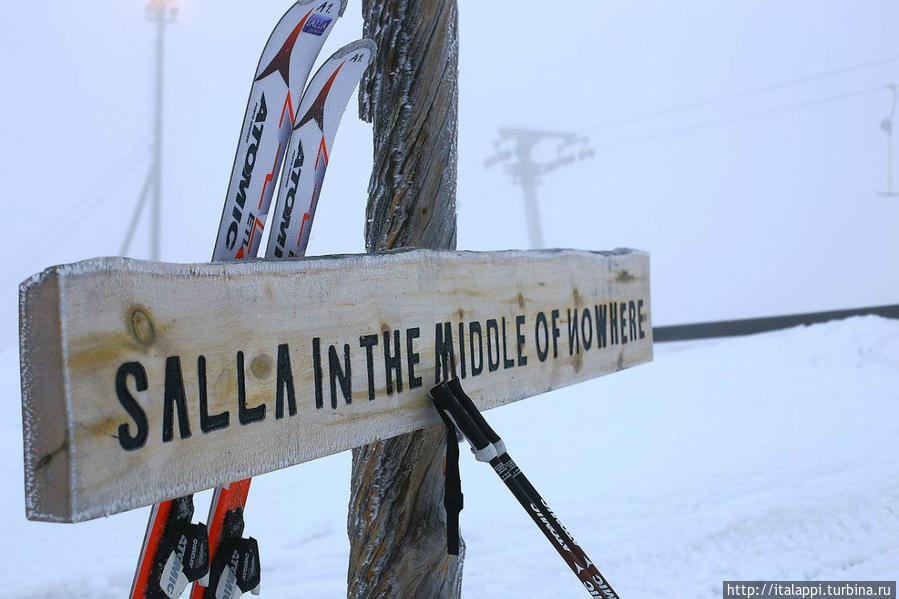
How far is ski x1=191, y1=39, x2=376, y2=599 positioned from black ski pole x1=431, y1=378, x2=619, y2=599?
31 cm

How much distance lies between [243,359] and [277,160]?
415 mm

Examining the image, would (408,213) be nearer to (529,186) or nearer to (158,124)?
(158,124)

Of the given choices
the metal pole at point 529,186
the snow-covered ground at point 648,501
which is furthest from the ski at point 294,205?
the metal pole at point 529,186

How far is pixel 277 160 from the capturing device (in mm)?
1051

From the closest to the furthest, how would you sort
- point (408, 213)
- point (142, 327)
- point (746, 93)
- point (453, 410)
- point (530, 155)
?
1. point (142, 327)
2. point (453, 410)
3. point (408, 213)
4. point (746, 93)
5. point (530, 155)

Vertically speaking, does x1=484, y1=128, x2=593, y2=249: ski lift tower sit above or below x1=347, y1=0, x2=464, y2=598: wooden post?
above

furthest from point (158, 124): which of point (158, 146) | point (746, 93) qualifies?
point (746, 93)

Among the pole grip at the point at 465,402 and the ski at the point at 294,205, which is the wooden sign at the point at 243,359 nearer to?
the pole grip at the point at 465,402

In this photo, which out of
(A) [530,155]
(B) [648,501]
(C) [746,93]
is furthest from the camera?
(A) [530,155]

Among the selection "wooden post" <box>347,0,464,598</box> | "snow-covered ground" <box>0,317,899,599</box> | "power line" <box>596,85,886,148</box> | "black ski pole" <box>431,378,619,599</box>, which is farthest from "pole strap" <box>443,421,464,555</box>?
"power line" <box>596,85,886,148</box>

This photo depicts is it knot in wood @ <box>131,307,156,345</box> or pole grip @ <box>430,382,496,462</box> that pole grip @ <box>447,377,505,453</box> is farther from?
knot in wood @ <box>131,307,156,345</box>

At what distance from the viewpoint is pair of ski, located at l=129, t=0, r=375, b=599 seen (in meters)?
1.01

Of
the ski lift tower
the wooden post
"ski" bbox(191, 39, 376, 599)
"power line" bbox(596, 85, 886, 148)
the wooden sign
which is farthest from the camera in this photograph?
the ski lift tower

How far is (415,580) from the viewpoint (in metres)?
1.30
